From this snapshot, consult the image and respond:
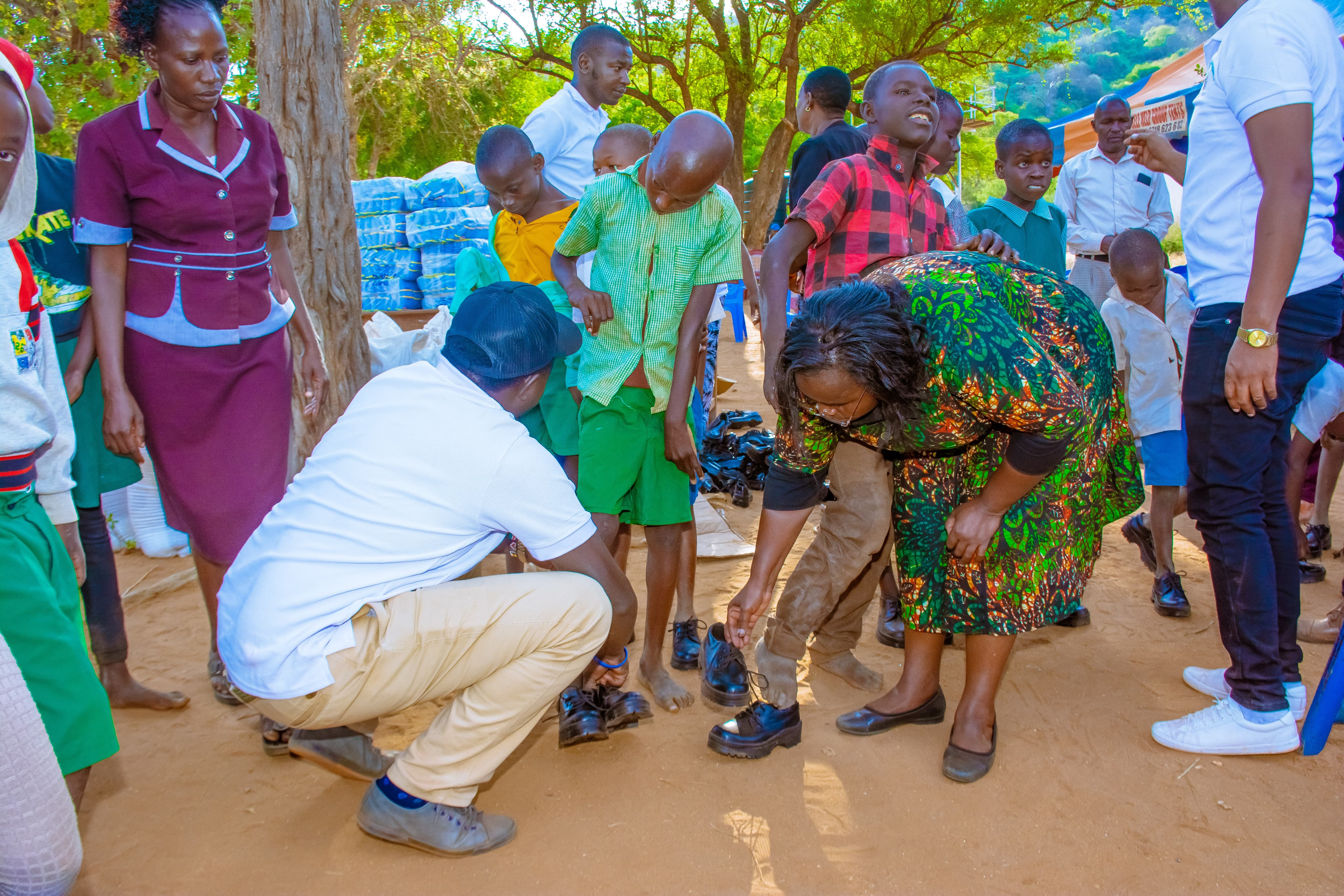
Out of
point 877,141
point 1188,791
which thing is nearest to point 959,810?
point 1188,791

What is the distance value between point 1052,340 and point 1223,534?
84 centimetres

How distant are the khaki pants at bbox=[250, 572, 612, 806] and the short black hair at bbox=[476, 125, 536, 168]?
1.78m

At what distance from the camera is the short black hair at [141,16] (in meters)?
2.48

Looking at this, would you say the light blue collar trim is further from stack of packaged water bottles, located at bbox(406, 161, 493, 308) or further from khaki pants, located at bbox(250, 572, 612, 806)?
stack of packaged water bottles, located at bbox(406, 161, 493, 308)

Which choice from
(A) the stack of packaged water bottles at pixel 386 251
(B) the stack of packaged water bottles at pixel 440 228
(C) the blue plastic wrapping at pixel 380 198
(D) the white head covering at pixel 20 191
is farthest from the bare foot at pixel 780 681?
(C) the blue plastic wrapping at pixel 380 198

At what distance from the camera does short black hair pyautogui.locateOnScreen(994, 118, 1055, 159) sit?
163 inches

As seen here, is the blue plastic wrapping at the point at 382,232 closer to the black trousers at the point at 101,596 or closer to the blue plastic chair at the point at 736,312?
the blue plastic chair at the point at 736,312

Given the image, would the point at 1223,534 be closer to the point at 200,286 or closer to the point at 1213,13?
the point at 1213,13

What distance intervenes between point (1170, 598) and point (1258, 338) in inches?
63.5

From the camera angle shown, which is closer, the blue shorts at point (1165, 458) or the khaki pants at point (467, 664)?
the khaki pants at point (467, 664)

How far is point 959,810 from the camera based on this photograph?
2.37 m

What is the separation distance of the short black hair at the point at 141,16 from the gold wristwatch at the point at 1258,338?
2.91 meters

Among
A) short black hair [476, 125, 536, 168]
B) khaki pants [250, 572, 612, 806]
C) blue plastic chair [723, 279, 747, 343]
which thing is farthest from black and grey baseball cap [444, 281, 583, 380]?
blue plastic chair [723, 279, 747, 343]

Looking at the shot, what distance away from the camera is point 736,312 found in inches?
413
